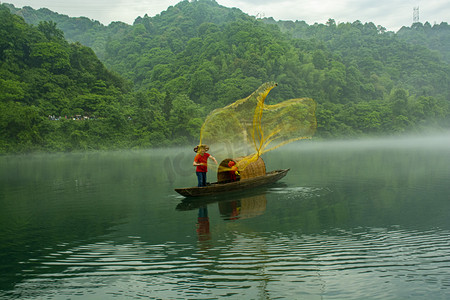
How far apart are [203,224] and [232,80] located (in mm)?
93320

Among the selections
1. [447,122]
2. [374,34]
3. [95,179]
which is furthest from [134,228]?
[374,34]

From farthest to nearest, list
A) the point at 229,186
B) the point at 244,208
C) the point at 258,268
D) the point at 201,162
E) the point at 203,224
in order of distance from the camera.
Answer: the point at 229,186
the point at 201,162
the point at 244,208
the point at 203,224
the point at 258,268

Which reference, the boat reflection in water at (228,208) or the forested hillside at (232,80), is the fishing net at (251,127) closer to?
the boat reflection in water at (228,208)

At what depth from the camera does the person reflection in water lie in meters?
11.5

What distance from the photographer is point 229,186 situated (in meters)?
19.1

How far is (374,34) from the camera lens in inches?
6919

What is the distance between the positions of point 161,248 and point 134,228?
2.82m

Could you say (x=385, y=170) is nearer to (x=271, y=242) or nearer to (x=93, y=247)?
(x=271, y=242)

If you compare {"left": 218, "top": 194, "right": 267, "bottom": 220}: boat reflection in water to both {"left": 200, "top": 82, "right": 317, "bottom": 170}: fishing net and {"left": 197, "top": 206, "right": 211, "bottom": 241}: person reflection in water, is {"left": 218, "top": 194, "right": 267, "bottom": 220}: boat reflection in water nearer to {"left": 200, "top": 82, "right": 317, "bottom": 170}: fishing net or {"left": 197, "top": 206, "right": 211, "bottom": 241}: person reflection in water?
{"left": 197, "top": 206, "right": 211, "bottom": 241}: person reflection in water

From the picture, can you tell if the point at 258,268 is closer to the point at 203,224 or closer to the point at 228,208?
the point at 203,224

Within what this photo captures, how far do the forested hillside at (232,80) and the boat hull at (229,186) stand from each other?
168 feet

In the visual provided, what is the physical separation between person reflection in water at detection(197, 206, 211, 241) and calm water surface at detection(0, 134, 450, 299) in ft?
0.12

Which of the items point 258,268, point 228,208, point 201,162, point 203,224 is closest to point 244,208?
point 228,208

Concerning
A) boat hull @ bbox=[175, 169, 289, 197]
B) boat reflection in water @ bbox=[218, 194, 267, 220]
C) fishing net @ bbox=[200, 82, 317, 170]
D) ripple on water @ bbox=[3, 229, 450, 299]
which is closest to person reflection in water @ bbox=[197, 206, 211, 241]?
boat reflection in water @ bbox=[218, 194, 267, 220]
